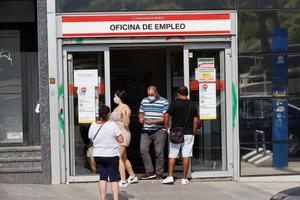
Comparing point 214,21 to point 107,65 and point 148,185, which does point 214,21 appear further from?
point 148,185

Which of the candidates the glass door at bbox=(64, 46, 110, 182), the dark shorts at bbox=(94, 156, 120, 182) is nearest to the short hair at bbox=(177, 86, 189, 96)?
the glass door at bbox=(64, 46, 110, 182)

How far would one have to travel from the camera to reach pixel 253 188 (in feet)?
36.5

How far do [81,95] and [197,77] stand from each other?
2.19 meters

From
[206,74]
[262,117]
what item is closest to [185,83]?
[206,74]

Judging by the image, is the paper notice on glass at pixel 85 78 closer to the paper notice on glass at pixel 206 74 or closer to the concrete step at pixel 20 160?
the concrete step at pixel 20 160

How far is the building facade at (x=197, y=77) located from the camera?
1134cm

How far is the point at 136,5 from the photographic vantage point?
11.4m

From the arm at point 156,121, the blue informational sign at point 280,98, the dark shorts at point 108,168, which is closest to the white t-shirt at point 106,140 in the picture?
the dark shorts at point 108,168

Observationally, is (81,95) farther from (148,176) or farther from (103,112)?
(103,112)

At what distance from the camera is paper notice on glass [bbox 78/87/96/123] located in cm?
1150

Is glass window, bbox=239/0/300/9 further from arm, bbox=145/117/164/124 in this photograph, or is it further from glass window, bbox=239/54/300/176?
arm, bbox=145/117/164/124

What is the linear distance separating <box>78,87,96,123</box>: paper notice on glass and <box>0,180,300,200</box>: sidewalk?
→ 1.20 metres

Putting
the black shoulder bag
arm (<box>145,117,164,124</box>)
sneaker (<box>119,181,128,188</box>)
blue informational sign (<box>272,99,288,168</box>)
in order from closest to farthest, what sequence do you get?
sneaker (<box>119,181,128,188</box>) < the black shoulder bag < arm (<box>145,117,164,124</box>) < blue informational sign (<box>272,99,288,168</box>)

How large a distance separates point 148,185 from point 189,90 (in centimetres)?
193
